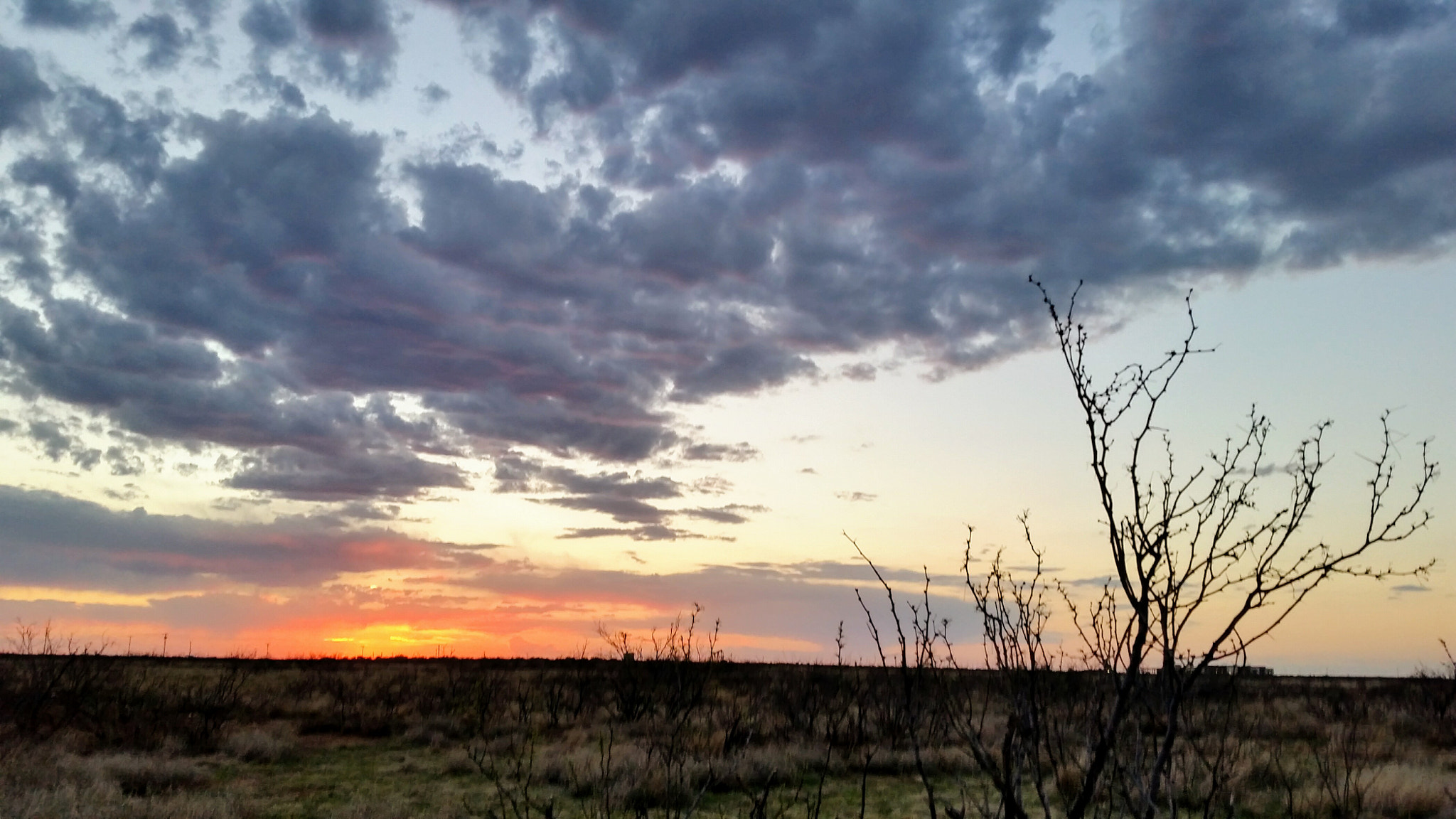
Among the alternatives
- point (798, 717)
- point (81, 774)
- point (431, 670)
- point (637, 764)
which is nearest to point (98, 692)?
point (81, 774)

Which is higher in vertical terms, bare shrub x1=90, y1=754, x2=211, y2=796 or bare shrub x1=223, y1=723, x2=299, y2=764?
bare shrub x1=90, y1=754, x2=211, y2=796

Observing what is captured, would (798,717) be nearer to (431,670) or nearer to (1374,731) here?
(1374,731)

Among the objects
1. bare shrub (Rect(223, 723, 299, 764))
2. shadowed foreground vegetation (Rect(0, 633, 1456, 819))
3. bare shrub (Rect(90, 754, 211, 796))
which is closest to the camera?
shadowed foreground vegetation (Rect(0, 633, 1456, 819))

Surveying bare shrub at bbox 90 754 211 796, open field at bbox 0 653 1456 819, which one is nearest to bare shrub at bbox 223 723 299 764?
open field at bbox 0 653 1456 819

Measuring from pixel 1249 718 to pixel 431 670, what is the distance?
98.7 feet

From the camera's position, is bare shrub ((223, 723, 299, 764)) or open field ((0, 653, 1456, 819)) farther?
bare shrub ((223, 723, 299, 764))

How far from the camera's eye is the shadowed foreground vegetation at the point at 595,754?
977 cm

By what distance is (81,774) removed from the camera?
36.2 feet

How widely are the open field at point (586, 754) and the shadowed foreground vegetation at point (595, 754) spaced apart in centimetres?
6

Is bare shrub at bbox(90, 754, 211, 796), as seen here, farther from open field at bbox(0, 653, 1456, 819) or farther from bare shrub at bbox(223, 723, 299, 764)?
bare shrub at bbox(223, 723, 299, 764)

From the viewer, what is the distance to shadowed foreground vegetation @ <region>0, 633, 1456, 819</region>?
9773 mm

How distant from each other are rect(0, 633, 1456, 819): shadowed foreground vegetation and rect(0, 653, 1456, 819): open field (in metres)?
0.06

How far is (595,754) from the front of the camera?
47.7 feet

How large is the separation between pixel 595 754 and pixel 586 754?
5.9 inches
